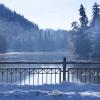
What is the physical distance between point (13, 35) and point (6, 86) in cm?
16436

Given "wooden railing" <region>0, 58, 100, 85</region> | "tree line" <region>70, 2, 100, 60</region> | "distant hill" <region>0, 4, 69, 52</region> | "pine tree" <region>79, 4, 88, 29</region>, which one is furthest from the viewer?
"distant hill" <region>0, 4, 69, 52</region>

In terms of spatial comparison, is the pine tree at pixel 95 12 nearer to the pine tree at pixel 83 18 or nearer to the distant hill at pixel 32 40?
the pine tree at pixel 83 18

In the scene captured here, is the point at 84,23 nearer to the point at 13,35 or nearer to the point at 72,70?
the point at 72,70

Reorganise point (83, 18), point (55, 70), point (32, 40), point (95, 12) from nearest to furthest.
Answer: point (55, 70) → point (95, 12) → point (83, 18) → point (32, 40)

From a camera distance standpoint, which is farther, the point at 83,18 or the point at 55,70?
the point at 83,18

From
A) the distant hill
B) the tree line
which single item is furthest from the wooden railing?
the distant hill

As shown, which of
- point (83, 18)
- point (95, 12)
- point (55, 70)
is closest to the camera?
point (55, 70)

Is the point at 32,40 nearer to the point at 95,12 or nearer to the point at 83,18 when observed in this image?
the point at 83,18

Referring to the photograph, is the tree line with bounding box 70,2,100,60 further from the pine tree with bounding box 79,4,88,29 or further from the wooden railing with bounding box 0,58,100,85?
the wooden railing with bounding box 0,58,100,85

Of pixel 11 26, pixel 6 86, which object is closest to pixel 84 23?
pixel 6 86

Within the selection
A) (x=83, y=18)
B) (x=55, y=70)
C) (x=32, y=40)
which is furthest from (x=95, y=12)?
(x=32, y=40)

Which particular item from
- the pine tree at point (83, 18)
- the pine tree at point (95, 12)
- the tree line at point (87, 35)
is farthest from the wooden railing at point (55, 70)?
the pine tree at point (83, 18)

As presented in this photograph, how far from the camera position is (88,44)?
65.2m

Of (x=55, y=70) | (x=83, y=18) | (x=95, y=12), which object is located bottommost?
(x=55, y=70)
